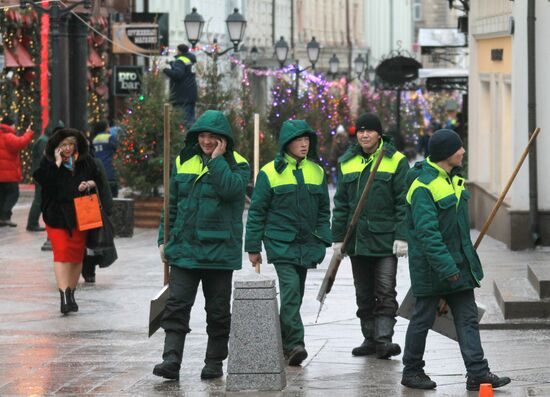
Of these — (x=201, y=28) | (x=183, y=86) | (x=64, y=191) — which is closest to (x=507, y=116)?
(x=183, y=86)

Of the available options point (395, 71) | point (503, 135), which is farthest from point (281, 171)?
point (395, 71)

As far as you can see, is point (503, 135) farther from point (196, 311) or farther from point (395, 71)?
point (395, 71)

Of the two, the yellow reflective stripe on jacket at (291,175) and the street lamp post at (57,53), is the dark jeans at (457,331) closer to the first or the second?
the yellow reflective stripe on jacket at (291,175)

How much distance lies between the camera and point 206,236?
37.3 ft

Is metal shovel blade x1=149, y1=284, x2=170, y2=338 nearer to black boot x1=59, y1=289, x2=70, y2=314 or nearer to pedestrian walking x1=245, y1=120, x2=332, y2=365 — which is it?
pedestrian walking x1=245, y1=120, x2=332, y2=365

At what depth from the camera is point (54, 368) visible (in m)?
12.1

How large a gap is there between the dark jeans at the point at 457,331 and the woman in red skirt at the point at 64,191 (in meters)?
5.15

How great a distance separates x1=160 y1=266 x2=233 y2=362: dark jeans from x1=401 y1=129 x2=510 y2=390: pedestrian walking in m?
1.28

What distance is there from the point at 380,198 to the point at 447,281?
1861 millimetres

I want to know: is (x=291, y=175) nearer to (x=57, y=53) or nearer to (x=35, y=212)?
(x=57, y=53)

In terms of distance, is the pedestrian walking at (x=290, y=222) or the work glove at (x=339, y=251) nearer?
the pedestrian walking at (x=290, y=222)

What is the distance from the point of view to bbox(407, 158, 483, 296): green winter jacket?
1078 centimetres

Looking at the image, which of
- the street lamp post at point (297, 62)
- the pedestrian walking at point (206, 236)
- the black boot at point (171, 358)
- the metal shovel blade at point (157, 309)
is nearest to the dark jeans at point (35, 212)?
the metal shovel blade at point (157, 309)

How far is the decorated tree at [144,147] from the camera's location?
87.1 feet
